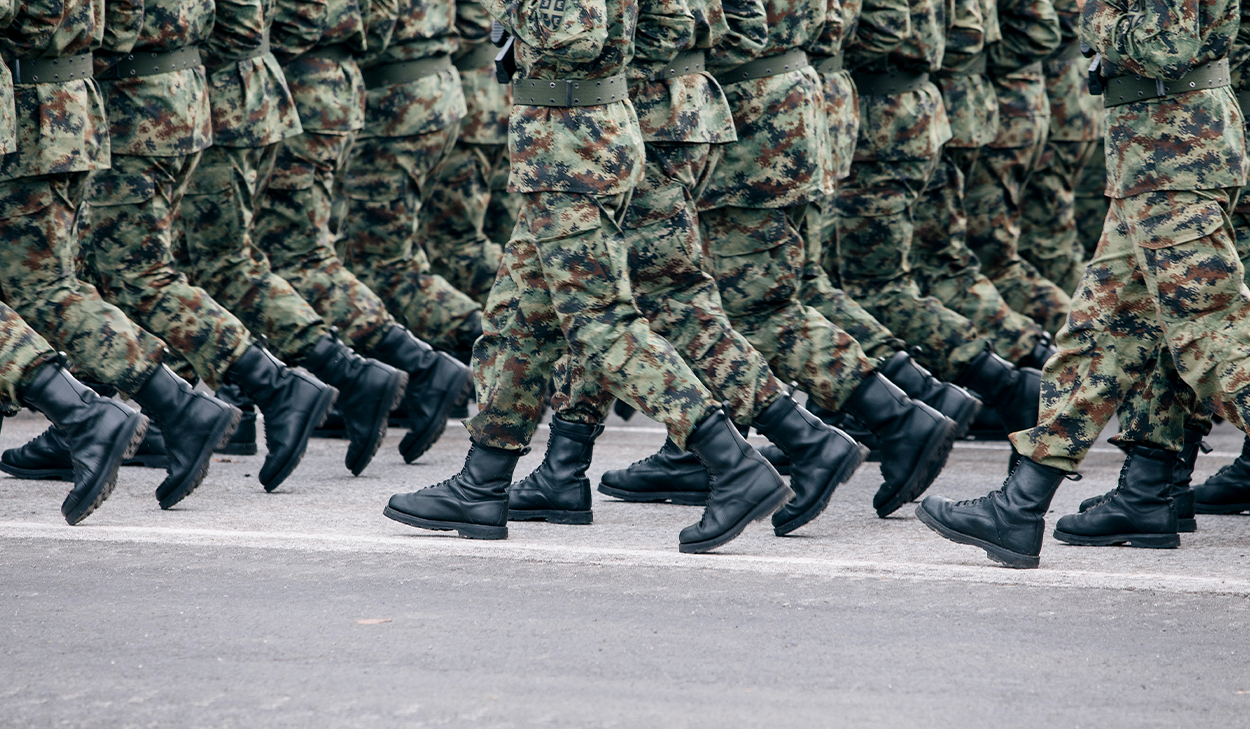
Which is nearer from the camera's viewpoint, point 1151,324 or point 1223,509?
point 1151,324

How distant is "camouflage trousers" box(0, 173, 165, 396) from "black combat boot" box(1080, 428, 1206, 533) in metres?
2.85

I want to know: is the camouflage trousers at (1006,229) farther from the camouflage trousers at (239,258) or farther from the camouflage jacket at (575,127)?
the camouflage jacket at (575,127)

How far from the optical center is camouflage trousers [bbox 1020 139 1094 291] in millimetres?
8398

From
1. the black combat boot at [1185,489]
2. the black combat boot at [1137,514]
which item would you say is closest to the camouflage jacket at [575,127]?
the black combat boot at [1137,514]

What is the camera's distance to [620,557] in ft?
15.3

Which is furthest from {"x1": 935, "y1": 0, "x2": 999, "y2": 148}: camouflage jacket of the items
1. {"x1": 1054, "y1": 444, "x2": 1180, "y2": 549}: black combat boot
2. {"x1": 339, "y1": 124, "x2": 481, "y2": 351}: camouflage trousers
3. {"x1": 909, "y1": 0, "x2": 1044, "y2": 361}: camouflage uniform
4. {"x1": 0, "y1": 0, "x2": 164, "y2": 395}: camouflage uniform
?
{"x1": 0, "y1": 0, "x2": 164, "y2": 395}: camouflage uniform

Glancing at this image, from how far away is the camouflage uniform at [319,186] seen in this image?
6.50 m

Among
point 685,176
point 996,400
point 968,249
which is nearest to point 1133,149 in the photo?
point 685,176

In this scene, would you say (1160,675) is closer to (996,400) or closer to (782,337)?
(782,337)

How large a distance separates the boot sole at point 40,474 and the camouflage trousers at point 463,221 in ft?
7.71

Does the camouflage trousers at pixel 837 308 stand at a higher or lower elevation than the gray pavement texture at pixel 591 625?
higher

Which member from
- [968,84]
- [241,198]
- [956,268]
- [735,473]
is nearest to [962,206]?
[956,268]

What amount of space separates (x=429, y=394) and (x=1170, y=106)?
9.45 ft

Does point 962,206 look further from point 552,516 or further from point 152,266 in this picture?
point 152,266
